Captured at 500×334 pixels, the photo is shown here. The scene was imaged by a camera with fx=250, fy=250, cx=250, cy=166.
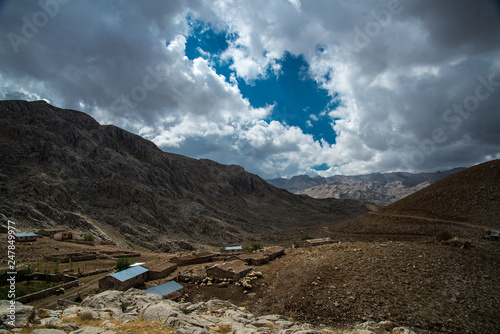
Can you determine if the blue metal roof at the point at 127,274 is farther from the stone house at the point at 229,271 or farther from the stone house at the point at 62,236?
the stone house at the point at 62,236

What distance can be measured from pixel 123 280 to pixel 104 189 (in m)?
67.4

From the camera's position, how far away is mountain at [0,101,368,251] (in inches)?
2291

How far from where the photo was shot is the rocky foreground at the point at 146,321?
898cm

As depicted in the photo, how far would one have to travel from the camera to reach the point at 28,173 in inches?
2527

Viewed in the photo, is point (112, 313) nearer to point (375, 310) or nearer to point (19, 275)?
point (375, 310)

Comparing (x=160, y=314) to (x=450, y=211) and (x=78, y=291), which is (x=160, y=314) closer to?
(x=78, y=291)

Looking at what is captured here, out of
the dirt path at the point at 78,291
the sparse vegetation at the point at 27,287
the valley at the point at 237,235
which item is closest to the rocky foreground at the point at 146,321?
the valley at the point at 237,235

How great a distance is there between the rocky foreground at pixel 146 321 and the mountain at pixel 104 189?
5141 centimetres

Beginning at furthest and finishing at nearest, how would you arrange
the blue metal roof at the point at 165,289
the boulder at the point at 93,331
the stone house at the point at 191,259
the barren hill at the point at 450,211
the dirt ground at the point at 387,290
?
the barren hill at the point at 450,211 → the stone house at the point at 191,259 → the blue metal roof at the point at 165,289 → the dirt ground at the point at 387,290 → the boulder at the point at 93,331

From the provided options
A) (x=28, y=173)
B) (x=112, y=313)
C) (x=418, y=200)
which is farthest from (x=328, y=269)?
(x=28, y=173)

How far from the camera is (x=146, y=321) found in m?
10.0

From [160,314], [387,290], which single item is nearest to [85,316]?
[160,314]

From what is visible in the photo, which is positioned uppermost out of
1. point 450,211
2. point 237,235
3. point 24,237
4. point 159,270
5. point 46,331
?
point 24,237

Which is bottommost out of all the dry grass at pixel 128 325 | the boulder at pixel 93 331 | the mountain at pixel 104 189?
the dry grass at pixel 128 325
